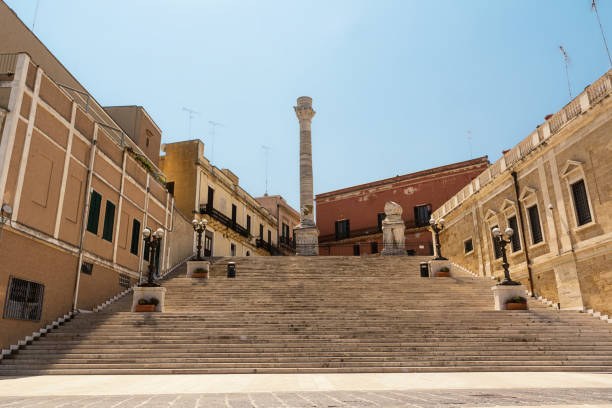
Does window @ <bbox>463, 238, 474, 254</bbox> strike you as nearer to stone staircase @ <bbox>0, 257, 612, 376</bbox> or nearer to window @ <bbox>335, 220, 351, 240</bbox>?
stone staircase @ <bbox>0, 257, 612, 376</bbox>

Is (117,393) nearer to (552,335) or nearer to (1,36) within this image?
(552,335)

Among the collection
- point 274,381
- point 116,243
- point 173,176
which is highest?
point 173,176

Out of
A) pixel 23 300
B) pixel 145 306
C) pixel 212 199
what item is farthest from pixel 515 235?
pixel 212 199

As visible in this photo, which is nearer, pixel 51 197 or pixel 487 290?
pixel 51 197

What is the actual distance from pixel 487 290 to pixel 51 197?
1521cm

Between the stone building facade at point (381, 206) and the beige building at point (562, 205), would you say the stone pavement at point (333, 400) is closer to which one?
the beige building at point (562, 205)

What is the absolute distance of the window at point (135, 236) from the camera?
1911cm

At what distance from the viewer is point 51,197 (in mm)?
13414

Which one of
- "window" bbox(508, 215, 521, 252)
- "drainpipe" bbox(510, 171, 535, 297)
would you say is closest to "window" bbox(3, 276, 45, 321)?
"drainpipe" bbox(510, 171, 535, 297)

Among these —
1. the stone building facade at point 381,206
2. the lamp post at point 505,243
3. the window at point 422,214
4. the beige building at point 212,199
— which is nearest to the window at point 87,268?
the beige building at point 212,199

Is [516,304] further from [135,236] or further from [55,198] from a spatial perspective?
[135,236]

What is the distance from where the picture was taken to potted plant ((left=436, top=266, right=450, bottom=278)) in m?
19.0

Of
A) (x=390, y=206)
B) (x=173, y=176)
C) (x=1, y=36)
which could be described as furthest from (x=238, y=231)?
(x=1, y=36)

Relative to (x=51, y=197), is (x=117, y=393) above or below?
below
